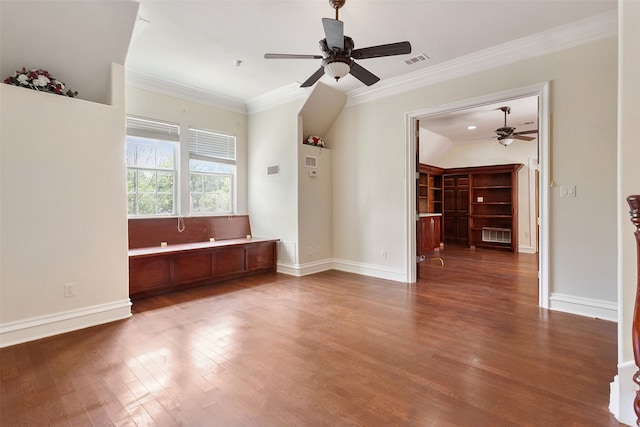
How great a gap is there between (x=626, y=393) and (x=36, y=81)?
4821 millimetres

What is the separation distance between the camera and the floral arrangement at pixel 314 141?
17.3 feet

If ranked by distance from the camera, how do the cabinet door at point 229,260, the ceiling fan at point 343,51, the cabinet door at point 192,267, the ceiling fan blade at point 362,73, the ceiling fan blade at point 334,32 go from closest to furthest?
1. the ceiling fan blade at point 334,32
2. the ceiling fan at point 343,51
3. the ceiling fan blade at point 362,73
4. the cabinet door at point 192,267
5. the cabinet door at point 229,260

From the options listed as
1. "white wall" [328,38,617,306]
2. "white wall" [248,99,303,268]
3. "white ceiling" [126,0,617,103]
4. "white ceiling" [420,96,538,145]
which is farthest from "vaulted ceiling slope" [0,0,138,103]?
"white ceiling" [420,96,538,145]

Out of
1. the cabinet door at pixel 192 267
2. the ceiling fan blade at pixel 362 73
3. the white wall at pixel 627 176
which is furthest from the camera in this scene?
the cabinet door at pixel 192 267

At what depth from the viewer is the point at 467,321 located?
3078 millimetres

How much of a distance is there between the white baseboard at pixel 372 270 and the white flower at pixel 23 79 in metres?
4.51

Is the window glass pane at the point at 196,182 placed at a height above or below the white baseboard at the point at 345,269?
above

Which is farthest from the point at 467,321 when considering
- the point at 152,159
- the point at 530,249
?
the point at 530,249

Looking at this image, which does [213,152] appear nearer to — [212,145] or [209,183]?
[212,145]

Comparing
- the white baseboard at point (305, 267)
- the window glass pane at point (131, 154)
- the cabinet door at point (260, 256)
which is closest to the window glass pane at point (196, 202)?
the window glass pane at point (131, 154)

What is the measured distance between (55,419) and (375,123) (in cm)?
472

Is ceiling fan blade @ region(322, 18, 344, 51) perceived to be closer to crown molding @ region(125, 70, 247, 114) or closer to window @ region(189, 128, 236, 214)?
crown molding @ region(125, 70, 247, 114)

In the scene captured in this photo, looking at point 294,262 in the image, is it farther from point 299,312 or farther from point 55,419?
point 55,419

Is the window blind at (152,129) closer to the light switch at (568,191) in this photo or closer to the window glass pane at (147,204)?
the window glass pane at (147,204)
